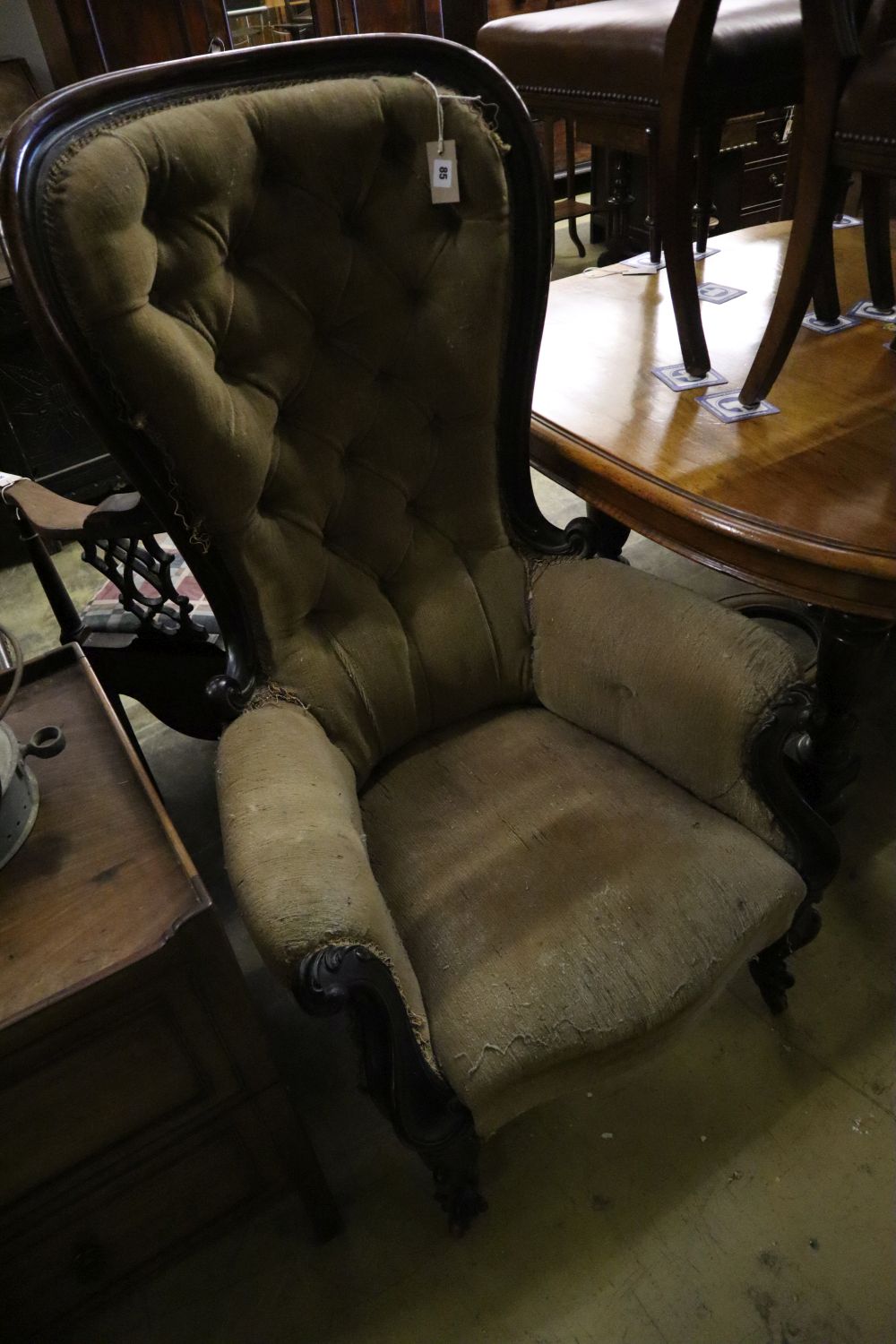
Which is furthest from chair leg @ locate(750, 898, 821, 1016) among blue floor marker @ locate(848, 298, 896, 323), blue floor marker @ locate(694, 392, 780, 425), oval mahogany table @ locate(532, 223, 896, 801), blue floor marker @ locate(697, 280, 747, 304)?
blue floor marker @ locate(697, 280, 747, 304)

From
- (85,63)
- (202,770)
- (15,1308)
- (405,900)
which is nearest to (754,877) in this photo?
(405,900)

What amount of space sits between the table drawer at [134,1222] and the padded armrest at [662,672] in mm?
644

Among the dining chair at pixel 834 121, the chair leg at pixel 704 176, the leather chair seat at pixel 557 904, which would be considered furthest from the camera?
the chair leg at pixel 704 176

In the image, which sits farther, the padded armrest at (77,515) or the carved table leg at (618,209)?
the carved table leg at (618,209)

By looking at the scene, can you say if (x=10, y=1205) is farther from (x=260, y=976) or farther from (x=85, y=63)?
(x=85, y=63)

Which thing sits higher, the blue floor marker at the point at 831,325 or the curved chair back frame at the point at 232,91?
the curved chair back frame at the point at 232,91

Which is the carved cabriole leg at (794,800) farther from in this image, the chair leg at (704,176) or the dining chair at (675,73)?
the chair leg at (704,176)

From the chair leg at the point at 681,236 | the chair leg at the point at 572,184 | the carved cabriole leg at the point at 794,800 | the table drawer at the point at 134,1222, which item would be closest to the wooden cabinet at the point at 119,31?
the chair leg at the point at 572,184

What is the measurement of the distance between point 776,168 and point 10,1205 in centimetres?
417

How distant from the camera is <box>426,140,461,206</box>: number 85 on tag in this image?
95 cm

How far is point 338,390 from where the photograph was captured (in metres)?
1.02

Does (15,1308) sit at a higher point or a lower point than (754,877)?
lower

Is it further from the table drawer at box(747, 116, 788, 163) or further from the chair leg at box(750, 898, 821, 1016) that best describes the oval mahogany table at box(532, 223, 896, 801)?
the table drawer at box(747, 116, 788, 163)

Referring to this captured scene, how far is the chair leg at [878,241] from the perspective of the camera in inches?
62.1
